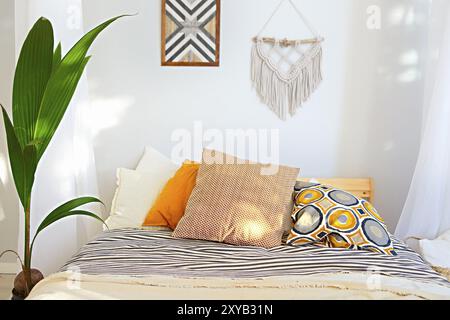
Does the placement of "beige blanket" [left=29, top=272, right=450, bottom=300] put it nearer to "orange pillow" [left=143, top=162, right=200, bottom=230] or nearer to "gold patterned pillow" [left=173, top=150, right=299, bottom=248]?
"gold patterned pillow" [left=173, top=150, right=299, bottom=248]

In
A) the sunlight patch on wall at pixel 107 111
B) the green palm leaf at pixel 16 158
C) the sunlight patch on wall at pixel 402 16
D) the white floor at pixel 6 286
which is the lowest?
the white floor at pixel 6 286

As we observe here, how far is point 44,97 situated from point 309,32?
1653 mm

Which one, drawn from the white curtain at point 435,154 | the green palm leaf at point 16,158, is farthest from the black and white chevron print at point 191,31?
the green palm leaf at point 16,158

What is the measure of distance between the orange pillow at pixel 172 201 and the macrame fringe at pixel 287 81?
0.66m

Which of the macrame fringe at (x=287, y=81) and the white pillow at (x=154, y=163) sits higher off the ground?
the macrame fringe at (x=287, y=81)

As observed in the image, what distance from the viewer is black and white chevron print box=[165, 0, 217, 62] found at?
3.69 meters

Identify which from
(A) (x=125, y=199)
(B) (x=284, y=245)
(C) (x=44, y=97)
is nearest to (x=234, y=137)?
(A) (x=125, y=199)

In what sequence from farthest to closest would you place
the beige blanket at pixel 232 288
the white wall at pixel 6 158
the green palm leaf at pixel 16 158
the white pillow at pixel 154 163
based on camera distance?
1. the white wall at pixel 6 158
2. the white pillow at pixel 154 163
3. the green palm leaf at pixel 16 158
4. the beige blanket at pixel 232 288

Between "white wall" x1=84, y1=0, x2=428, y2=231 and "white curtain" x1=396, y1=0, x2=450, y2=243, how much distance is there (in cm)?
30

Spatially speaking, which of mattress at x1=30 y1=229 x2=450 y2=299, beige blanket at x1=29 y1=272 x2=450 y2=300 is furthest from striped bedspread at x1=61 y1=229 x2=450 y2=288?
beige blanket at x1=29 y1=272 x2=450 y2=300

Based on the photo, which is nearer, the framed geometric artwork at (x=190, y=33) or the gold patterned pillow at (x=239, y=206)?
the gold patterned pillow at (x=239, y=206)

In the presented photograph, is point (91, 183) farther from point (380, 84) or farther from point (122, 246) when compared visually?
point (380, 84)

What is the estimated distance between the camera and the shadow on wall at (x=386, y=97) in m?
3.66

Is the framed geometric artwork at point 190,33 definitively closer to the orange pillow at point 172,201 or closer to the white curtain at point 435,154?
the orange pillow at point 172,201
